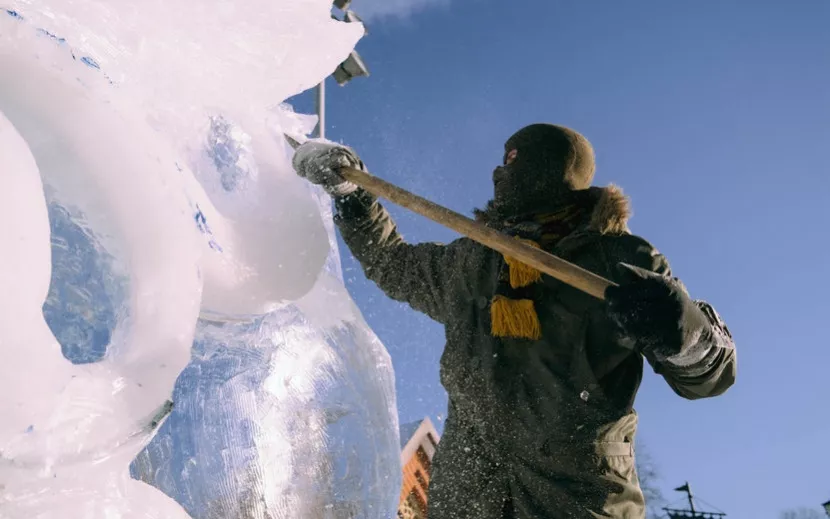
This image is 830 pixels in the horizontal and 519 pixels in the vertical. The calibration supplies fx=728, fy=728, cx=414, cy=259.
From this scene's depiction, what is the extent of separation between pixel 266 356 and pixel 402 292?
755 mm

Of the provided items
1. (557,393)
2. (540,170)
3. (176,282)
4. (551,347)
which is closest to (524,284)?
(551,347)

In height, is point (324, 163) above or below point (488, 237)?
above

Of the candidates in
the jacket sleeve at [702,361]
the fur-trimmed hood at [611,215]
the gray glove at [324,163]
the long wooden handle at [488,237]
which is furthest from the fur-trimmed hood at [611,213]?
the gray glove at [324,163]

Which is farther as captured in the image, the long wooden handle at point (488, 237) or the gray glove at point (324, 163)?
the gray glove at point (324, 163)

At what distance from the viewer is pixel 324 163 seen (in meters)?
2.35

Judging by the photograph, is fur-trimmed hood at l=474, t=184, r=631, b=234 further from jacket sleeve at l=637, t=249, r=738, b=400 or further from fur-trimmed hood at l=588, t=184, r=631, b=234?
jacket sleeve at l=637, t=249, r=738, b=400

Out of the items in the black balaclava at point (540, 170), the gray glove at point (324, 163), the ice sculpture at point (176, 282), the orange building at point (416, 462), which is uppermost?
the orange building at point (416, 462)

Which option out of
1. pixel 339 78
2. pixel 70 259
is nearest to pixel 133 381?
pixel 70 259

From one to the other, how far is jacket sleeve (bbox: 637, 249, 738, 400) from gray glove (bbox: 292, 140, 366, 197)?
3.36ft

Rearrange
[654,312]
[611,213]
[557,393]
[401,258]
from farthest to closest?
1. [401,258]
2. [611,213]
3. [557,393]
4. [654,312]

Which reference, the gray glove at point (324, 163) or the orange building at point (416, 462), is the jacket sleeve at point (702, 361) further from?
the orange building at point (416, 462)

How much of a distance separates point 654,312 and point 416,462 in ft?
21.6

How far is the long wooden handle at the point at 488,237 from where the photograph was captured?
202cm

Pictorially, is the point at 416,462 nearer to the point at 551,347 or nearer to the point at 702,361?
the point at 551,347
